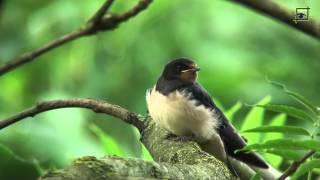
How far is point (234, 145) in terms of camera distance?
2785 mm

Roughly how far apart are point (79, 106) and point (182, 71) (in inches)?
57.2

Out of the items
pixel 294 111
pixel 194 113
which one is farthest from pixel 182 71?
pixel 294 111

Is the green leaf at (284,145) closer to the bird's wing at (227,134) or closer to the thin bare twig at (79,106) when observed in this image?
the thin bare twig at (79,106)

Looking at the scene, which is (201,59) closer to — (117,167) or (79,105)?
(79,105)

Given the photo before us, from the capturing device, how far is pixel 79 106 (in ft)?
5.42

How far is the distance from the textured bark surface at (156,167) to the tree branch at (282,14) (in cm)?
31

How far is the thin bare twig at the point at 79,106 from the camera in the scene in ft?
4.85

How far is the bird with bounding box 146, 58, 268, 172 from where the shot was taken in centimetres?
266

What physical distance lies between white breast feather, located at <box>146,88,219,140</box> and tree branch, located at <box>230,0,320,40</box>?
184 centimetres

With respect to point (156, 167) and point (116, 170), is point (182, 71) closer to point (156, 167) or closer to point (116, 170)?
point (156, 167)

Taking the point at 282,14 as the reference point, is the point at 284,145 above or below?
below

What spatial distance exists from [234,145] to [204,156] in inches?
49.1

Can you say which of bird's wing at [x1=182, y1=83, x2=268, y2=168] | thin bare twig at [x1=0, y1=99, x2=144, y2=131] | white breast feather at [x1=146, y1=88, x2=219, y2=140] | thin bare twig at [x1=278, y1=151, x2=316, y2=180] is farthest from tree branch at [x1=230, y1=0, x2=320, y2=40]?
white breast feather at [x1=146, y1=88, x2=219, y2=140]

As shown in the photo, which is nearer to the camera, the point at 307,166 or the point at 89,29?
the point at 307,166
